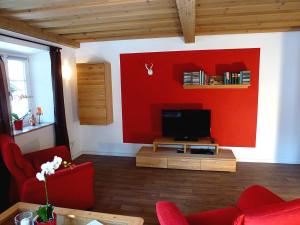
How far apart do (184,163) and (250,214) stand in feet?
9.00

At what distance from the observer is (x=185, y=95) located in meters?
4.28

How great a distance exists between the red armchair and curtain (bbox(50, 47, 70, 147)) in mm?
1297

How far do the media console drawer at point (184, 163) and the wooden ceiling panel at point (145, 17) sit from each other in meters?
2.11

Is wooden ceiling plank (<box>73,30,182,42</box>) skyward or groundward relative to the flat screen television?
skyward

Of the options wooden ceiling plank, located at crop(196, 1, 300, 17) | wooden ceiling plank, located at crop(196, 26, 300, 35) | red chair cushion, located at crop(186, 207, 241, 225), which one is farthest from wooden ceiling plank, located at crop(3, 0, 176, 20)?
red chair cushion, located at crop(186, 207, 241, 225)

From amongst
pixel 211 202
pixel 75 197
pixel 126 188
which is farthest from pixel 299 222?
pixel 126 188

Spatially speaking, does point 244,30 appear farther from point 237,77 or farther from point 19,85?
point 19,85

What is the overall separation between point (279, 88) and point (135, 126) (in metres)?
2.77

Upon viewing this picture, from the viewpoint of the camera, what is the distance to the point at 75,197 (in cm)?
254

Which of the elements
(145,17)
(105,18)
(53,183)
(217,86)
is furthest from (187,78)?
(53,183)

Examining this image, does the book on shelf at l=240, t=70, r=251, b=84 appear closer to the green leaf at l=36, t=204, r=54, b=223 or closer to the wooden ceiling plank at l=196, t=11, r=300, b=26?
the wooden ceiling plank at l=196, t=11, r=300, b=26

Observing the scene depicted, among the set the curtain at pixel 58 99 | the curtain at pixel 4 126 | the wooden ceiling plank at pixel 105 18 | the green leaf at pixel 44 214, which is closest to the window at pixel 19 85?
the curtain at pixel 58 99

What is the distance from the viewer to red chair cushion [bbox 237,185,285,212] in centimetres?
190

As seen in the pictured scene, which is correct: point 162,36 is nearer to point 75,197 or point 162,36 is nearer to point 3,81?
point 3,81
